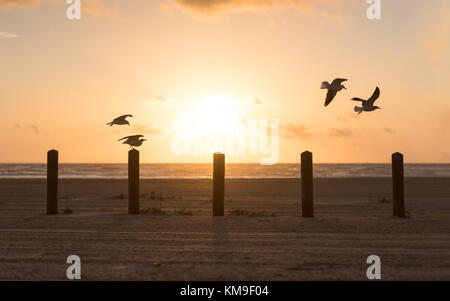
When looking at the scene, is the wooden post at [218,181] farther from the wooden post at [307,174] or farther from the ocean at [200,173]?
the ocean at [200,173]

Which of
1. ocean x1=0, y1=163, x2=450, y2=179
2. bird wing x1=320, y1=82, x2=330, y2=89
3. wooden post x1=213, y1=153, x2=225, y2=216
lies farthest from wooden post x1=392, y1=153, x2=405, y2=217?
ocean x1=0, y1=163, x2=450, y2=179

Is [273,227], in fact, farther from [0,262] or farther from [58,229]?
[0,262]

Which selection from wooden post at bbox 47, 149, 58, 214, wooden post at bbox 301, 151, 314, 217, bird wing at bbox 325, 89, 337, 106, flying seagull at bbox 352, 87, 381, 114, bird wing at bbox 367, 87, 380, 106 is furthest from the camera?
wooden post at bbox 47, 149, 58, 214

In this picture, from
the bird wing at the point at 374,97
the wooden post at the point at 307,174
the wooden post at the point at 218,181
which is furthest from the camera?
the wooden post at the point at 218,181

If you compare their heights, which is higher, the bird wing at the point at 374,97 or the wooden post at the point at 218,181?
the bird wing at the point at 374,97

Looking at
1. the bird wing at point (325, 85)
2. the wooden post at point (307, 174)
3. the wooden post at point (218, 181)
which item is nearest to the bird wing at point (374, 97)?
the bird wing at point (325, 85)

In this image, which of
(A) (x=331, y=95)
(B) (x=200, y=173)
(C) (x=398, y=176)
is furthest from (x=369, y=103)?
(B) (x=200, y=173)

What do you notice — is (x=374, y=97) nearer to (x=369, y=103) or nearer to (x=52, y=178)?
(x=369, y=103)

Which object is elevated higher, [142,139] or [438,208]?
[142,139]

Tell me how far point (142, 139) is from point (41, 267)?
810 centimetres

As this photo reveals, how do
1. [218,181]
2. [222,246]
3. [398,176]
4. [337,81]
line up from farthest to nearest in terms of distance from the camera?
[218,181] → [398,176] → [337,81] → [222,246]

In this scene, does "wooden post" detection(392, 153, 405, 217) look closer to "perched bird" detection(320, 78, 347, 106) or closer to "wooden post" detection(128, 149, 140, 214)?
"perched bird" detection(320, 78, 347, 106)
